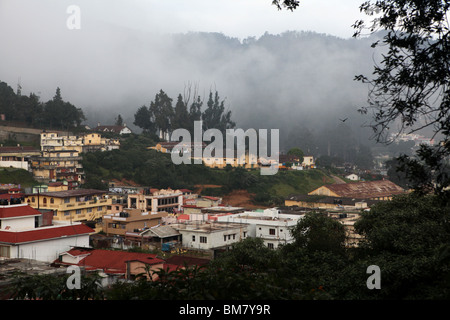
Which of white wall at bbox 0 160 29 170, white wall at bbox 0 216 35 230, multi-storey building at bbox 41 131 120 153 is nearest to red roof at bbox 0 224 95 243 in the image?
white wall at bbox 0 216 35 230

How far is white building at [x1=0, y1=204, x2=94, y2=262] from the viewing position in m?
17.0

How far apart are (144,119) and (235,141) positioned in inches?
395

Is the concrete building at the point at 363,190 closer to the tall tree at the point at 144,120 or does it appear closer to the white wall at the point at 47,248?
the tall tree at the point at 144,120

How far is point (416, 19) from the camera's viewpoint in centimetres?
725

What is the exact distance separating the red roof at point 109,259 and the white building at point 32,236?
2.82 feet

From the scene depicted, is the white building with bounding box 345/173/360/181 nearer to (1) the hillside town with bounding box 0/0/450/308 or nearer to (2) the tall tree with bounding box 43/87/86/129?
(1) the hillside town with bounding box 0/0/450/308

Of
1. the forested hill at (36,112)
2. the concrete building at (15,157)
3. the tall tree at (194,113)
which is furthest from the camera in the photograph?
the tall tree at (194,113)

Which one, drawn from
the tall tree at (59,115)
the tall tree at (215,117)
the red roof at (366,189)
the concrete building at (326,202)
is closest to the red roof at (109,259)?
the concrete building at (326,202)

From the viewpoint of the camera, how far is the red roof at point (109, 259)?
16109 millimetres

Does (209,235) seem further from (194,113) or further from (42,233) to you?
(194,113)

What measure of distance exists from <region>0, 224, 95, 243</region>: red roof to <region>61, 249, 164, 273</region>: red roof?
3.51 ft

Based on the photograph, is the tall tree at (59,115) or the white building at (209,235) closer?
the white building at (209,235)

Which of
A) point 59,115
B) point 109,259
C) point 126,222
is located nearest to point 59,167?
point 59,115

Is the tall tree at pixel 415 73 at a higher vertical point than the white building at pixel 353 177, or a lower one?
higher
